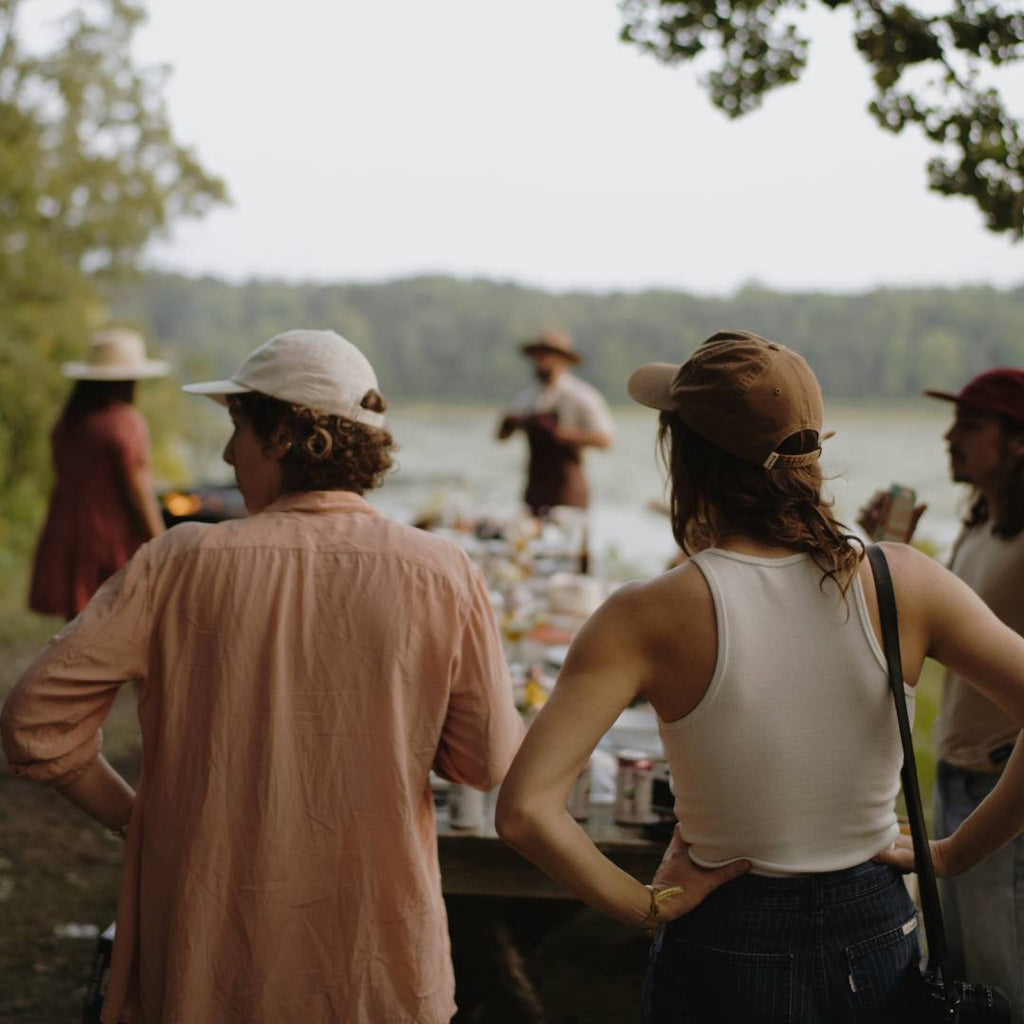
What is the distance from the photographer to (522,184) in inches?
827

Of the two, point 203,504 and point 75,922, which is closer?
point 75,922

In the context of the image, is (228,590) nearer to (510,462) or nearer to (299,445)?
(299,445)

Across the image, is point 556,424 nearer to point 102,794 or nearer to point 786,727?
point 102,794

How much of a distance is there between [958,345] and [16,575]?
7.61 metres

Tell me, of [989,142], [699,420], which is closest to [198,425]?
[989,142]

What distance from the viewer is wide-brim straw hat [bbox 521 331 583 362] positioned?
7336mm

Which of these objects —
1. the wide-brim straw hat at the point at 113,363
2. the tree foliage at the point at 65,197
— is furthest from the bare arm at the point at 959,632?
the tree foliage at the point at 65,197

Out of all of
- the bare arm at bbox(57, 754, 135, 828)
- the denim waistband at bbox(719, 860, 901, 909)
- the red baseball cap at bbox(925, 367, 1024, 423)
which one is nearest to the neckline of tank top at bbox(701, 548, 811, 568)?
the denim waistband at bbox(719, 860, 901, 909)

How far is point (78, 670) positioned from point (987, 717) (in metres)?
1.70

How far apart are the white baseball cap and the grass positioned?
86.6 inches

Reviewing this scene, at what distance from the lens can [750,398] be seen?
53.9 inches

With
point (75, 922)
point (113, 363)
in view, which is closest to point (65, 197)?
point (113, 363)

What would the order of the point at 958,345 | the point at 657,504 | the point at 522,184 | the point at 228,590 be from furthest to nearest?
the point at 522,184 → the point at 958,345 → the point at 657,504 → the point at 228,590

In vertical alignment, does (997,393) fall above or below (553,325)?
above
